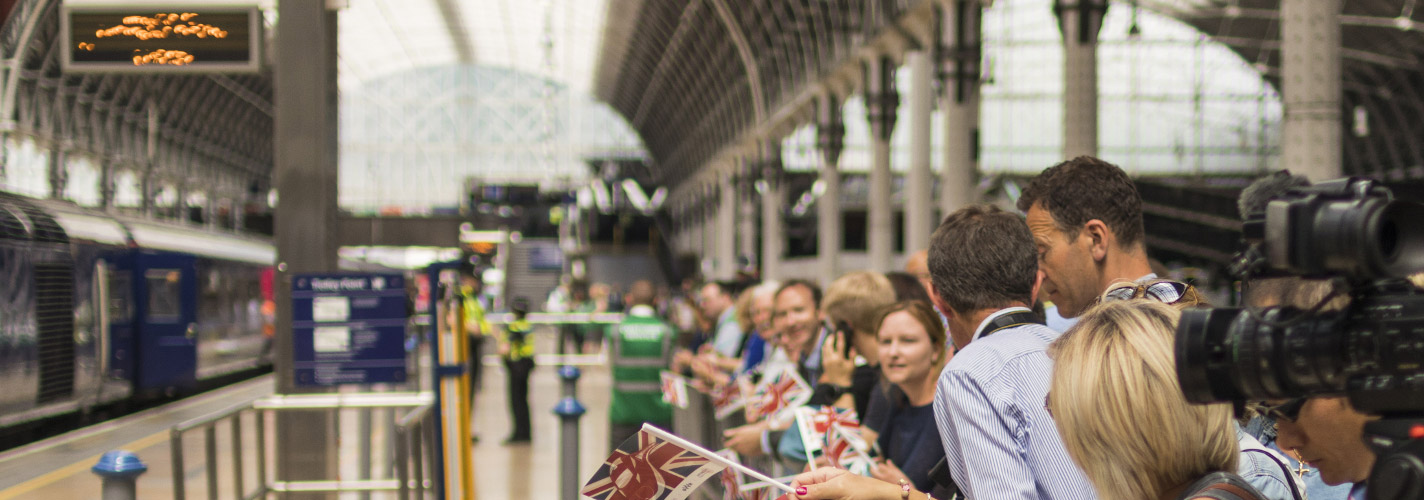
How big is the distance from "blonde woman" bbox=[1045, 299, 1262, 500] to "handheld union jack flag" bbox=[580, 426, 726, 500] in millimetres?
772

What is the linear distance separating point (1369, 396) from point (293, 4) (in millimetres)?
5959

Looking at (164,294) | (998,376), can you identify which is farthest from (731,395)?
(164,294)

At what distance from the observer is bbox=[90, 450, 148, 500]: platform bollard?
4.02 meters

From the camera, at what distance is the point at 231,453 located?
23.6 feet

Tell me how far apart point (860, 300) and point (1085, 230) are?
2365 millimetres

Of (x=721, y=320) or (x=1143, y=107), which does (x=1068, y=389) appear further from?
(x=1143, y=107)

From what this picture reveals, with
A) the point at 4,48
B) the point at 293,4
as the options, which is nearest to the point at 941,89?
the point at 293,4

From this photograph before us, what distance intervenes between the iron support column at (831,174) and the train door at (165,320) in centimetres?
1399

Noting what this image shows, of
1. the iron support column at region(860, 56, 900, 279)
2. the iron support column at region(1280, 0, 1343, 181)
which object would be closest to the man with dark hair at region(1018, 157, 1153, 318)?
the iron support column at region(1280, 0, 1343, 181)

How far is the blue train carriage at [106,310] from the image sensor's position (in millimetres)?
13938

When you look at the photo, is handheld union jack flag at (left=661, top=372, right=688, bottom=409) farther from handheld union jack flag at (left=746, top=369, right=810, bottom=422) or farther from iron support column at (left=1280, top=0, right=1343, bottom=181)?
iron support column at (left=1280, top=0, right=1343, bottom=181)

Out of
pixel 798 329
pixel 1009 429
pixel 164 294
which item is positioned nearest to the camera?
pixel 1009 429

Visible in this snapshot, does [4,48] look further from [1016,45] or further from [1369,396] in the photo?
[1369,396]

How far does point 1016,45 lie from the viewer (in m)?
41.4
